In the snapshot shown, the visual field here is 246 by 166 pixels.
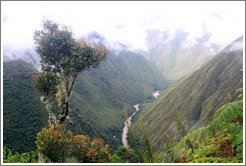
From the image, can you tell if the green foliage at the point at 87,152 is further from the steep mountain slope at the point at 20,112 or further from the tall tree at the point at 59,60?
the steep mountain slope at the point at 20,112

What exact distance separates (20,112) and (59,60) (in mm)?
58573

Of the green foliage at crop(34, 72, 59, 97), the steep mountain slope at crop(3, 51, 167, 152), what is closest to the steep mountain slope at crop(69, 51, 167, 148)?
the steep mountain slope at crop(3, 51, 167, 152)

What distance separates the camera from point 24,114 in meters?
52.6

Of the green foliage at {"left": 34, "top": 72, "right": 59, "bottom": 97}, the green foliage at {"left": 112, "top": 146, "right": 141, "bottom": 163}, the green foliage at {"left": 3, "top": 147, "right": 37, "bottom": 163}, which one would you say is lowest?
the green foliage at {"left": 112, "top": 146, "right": 141, "bottom": 163}

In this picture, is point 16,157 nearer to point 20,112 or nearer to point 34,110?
point 20,112

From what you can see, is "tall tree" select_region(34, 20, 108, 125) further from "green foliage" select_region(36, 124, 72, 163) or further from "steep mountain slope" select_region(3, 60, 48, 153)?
"steep mountain slope" select_region(3, 60, 48, 153)

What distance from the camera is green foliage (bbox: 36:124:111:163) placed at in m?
5.05

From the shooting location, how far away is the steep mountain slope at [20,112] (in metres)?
41.3

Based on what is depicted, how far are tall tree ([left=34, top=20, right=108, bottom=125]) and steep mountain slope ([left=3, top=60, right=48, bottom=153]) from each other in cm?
4151

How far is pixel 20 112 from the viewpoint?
53.8 meters

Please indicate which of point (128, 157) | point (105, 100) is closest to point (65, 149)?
point (128, 157)

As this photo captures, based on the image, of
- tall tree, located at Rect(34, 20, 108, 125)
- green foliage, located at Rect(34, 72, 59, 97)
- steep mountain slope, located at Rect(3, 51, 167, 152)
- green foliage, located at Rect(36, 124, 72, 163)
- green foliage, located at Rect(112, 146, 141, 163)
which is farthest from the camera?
steep mountain slope, located at Rect(3, 51, 167, 152)

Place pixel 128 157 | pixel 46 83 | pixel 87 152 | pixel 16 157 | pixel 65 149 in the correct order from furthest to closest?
pixel 128 157 < pixel 46 83 < pixel 65 149 < pixel 87 152 < pixel 16 157

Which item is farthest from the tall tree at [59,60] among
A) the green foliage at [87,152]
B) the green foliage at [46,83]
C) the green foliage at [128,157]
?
the green foliage at [128,157]
